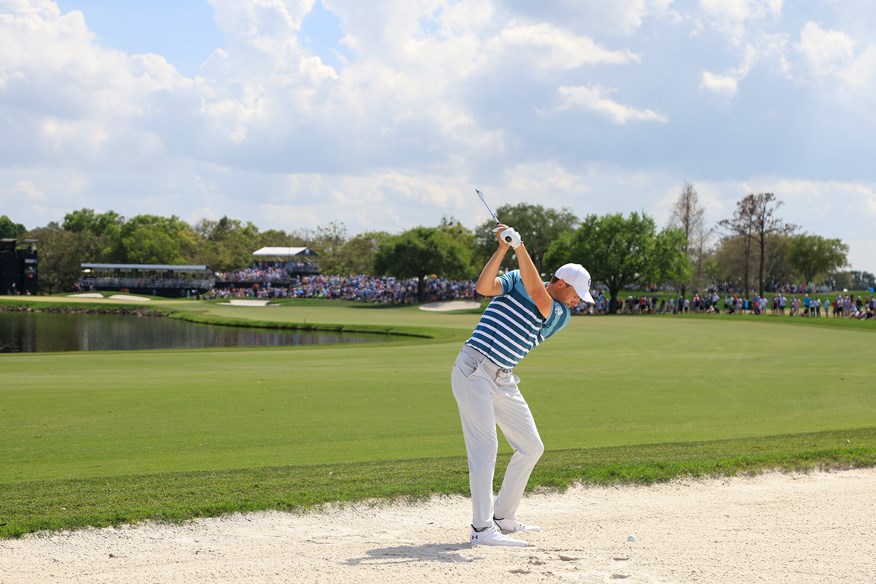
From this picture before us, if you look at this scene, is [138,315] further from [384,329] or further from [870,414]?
[870,414]

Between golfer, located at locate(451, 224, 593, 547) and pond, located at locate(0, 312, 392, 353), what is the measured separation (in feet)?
117

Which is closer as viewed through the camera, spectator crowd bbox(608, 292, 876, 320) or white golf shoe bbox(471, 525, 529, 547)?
→ white golf shoe bbox(471, 525, 529, 547)

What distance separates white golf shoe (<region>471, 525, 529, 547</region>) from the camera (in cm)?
735

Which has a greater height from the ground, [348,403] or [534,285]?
[534,285]

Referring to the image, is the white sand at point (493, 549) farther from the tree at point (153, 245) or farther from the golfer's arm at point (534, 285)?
the tree at point (153, 245)

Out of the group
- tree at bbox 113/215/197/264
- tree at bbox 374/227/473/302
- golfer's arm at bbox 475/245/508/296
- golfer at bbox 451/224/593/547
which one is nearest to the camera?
golfer's arm at bbox 475/245/508/296

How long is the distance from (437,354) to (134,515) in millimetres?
23159

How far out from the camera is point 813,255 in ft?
378

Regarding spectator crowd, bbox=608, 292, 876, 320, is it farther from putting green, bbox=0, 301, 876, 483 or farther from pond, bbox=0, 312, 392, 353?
putting green, bbox=0, 301, 876, 483

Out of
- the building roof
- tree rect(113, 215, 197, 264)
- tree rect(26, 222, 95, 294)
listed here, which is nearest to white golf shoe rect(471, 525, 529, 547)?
the building roof

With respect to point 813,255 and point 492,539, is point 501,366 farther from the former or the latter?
point 813,255

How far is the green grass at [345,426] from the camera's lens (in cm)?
920

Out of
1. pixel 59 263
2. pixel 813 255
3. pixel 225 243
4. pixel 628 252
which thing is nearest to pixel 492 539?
pixel 628 252

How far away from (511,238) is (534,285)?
51 cm
